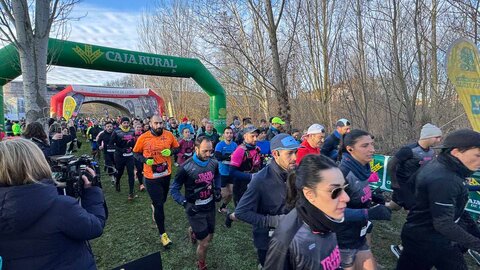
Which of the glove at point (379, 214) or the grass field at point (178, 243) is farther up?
the glove at point (379, 214)

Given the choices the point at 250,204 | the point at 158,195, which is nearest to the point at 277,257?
the point at 250,204

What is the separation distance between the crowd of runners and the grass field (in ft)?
0.75

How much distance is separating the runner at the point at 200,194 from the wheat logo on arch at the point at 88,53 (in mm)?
7261

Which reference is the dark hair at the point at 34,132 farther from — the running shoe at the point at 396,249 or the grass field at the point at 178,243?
the running shoe at the point at 396,249

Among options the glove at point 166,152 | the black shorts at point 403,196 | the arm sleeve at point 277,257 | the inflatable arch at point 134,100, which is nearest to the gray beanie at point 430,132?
the black shorts at point 403,196

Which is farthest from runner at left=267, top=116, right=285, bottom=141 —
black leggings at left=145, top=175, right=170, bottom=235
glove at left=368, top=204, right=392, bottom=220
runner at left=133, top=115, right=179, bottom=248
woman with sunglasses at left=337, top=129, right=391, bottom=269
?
glove at left=368, top=204, right=392, bottom=220

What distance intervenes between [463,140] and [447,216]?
24.7 inches

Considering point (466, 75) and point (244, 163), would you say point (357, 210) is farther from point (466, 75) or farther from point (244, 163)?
point (466, 75)

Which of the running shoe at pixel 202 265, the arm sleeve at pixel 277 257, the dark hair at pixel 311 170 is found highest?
the dark hair at pixel 311 170

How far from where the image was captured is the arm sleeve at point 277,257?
151cm

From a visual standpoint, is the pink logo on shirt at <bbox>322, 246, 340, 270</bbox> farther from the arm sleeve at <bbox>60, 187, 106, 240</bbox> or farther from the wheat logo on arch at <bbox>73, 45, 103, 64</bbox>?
the wheat logo on arch at <bbox>73, 45, 103, 64</bbox>

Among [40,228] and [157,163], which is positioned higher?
[40,228]

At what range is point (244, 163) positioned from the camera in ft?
16.5

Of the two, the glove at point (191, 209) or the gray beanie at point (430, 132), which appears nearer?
the glove at point (191, 209)
